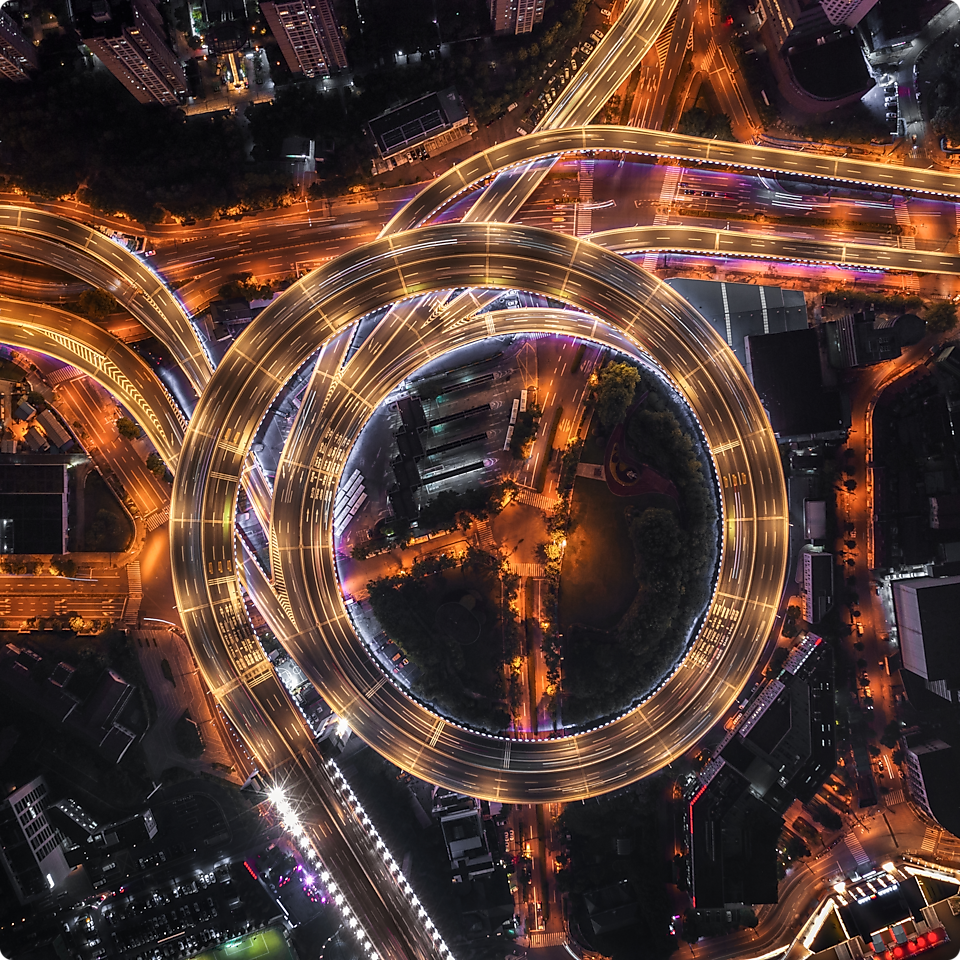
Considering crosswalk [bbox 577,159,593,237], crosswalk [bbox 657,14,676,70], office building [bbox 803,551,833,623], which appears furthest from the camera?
crosswalk [bbox 577,159,593,237]

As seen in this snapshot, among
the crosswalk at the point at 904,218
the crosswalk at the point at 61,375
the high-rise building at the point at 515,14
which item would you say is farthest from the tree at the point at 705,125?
the crosswalk at the point at 61,375

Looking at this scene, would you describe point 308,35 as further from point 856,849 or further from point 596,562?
point 856,849

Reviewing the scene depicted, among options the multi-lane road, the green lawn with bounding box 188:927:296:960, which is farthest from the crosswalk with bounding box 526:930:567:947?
the green lawn with bounding box 188:927:296:960

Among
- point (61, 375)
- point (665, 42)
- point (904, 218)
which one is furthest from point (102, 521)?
point (904, 218)

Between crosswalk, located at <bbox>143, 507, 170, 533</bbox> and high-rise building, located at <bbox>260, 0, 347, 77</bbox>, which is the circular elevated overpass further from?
high-rise building, located at <bbox>260, 0, 347, 77</bbox>

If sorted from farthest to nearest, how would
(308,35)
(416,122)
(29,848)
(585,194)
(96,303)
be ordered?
1. (585,194)
2. (96,303)
3. (416,122)
4. (29,848)
5. (308,35)

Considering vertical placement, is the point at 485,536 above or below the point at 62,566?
below
